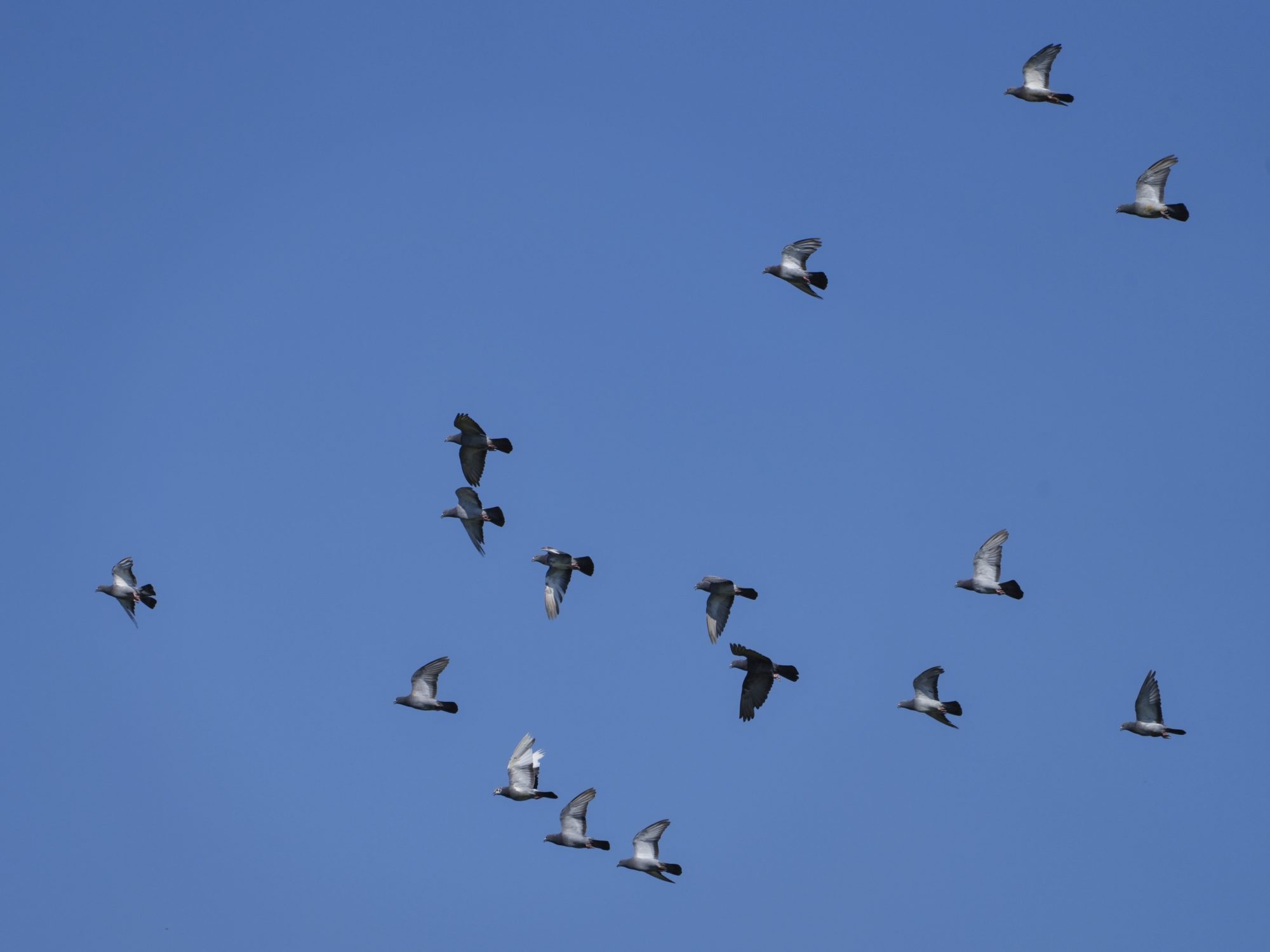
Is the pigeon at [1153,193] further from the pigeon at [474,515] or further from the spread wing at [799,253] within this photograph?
the pigeon at [474,515]

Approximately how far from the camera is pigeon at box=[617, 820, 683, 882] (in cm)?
5650

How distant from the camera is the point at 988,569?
60875 millimetres

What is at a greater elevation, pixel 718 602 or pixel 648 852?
pixel 718 602

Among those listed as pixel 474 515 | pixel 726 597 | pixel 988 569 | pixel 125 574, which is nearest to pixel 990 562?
pixel 988 569

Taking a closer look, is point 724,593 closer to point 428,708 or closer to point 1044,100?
point 428,708

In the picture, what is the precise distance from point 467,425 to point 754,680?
10.3 metres

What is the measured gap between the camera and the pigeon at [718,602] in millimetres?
57438

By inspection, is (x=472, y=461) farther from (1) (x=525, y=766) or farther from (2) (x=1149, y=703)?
(2) (x=1149, y=703)

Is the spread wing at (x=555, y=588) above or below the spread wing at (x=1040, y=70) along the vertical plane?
below

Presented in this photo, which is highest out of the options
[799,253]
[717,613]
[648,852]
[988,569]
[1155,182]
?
[1155,182]

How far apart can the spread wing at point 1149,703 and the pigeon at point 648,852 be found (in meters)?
13.7

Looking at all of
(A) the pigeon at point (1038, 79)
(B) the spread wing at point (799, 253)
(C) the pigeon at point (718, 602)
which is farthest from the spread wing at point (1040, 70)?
(C) the pigeon at point (718, 602)

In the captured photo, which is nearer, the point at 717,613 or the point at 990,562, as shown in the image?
the point at 717,613

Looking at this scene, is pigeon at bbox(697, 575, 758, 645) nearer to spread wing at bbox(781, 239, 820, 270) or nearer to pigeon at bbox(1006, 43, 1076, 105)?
spread wing at bbox(781, 239, 820, 270)
